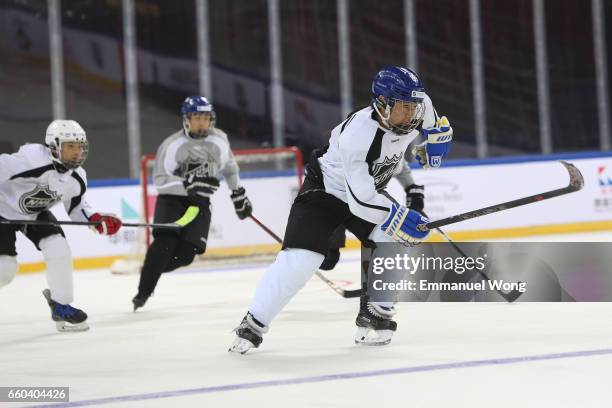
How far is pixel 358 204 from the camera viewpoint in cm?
393

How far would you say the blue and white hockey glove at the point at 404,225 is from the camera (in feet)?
12.7

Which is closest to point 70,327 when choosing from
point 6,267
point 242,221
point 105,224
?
point 6,267

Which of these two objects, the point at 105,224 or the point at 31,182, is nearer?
the point at 31,182

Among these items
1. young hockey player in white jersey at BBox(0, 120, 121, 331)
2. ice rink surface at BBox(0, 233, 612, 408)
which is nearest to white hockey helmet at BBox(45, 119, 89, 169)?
young hockey player in white jersey at BBox(0, 120, 121, 331)

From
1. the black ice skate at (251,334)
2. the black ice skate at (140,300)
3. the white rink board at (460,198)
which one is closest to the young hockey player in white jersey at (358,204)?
the black ice skate at (251,334)

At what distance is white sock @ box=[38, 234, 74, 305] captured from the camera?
5.12m

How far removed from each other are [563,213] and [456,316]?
5.33 meters

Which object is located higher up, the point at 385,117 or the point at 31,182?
the point at 385,117

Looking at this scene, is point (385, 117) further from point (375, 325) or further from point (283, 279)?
point (375, 325)

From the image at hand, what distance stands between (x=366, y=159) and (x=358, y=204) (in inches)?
6.7

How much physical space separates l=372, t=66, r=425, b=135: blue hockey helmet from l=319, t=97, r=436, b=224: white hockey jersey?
0.15ft

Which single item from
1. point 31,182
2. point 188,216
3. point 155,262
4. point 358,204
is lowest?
point 155,262

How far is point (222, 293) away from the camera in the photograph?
6797 millimetres

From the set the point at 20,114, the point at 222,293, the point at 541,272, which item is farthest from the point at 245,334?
the point at 20,114
